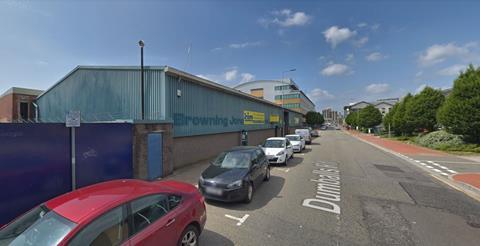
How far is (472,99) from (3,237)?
24.1 metres

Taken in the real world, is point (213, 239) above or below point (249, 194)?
Result: below

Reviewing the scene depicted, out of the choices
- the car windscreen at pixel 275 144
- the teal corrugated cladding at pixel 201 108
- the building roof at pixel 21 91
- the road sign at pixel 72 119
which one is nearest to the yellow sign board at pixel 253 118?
the teal corrugated cladding at pixel 201 108

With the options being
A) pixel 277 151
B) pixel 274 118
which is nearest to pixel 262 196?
pixel 277 151

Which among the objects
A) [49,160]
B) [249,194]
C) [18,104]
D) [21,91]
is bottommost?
[249,194]

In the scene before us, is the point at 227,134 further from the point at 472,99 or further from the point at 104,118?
the point at 472,99

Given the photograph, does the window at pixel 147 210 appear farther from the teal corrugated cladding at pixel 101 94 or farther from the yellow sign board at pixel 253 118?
the yellow sign board at pixel 253 118

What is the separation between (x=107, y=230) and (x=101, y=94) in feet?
35.9

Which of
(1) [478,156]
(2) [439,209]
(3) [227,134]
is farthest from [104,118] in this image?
(1) [478,156]

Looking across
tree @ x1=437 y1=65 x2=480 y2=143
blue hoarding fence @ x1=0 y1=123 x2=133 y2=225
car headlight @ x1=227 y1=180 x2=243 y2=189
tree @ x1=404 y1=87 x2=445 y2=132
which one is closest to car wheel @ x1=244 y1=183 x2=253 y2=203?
car headlight @ x1=227 y1=180 x2=243 y2=189

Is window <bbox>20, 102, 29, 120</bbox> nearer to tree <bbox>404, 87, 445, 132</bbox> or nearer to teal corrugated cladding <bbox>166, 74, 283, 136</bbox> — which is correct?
teal corrugated cladding <bbox>166, 74, 283, 136</bbox>

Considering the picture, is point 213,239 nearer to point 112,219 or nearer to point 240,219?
point 240,219

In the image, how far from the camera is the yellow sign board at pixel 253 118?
1917 centimetres

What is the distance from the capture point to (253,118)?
69.0ft

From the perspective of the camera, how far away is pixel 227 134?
632 inches
